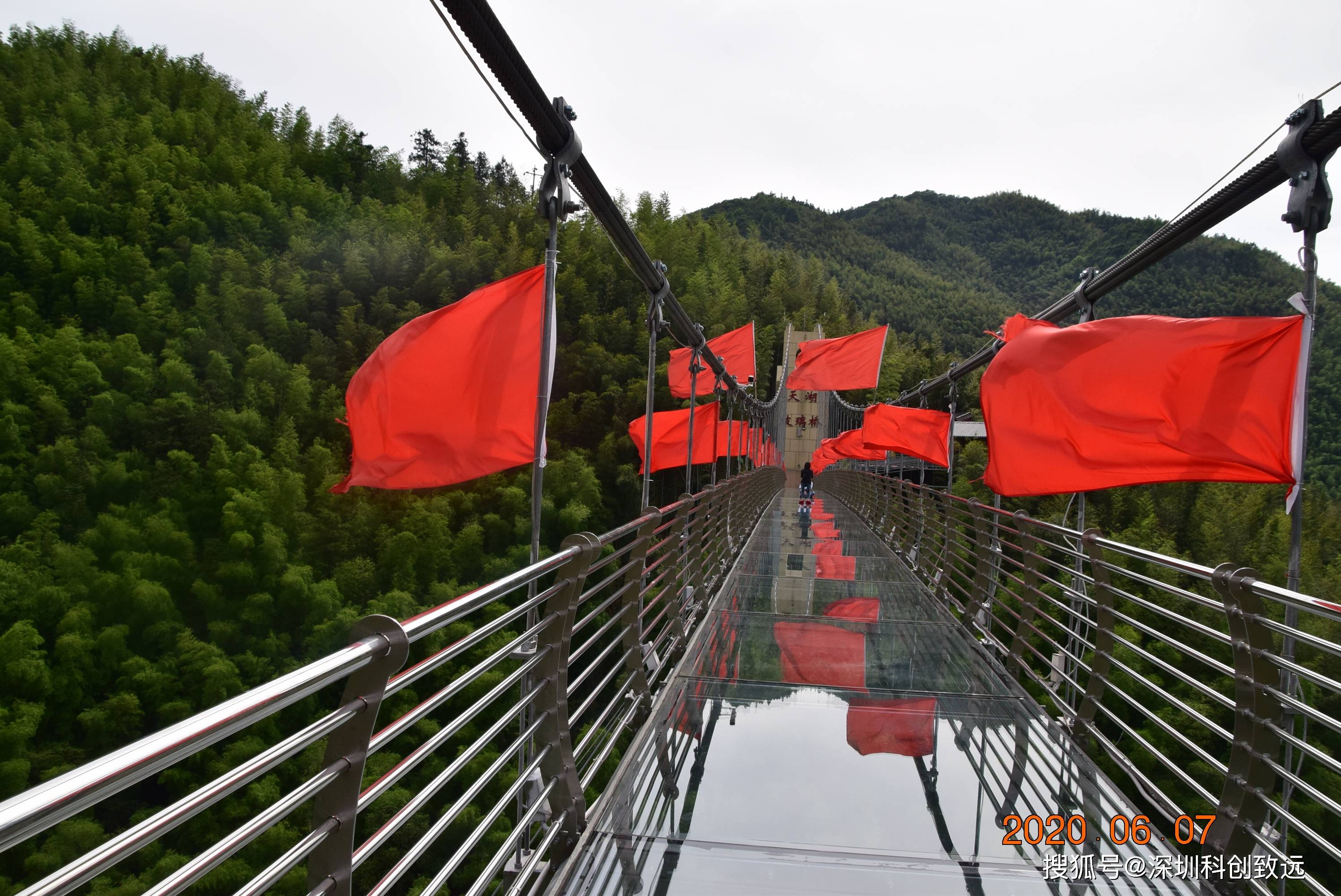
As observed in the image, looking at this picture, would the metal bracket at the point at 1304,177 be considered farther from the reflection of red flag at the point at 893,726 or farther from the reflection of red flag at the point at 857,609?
the reflection of red flag at the point at 857,609

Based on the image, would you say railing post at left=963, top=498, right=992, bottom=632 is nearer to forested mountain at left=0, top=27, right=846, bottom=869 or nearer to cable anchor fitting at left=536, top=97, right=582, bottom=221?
cable anchor fitting at left=536, top=97, right=582, bottom=221

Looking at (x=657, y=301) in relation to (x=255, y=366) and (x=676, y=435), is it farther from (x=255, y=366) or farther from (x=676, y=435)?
(x=255, y=366)

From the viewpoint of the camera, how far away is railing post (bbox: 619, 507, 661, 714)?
3.56 meters

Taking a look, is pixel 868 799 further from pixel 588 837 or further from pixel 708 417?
pixel 708 417

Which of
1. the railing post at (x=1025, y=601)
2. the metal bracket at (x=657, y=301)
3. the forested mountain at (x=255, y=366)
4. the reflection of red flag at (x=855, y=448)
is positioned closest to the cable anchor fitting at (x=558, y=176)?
the metal bracket at (x=657, y=301)

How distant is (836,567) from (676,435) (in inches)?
204

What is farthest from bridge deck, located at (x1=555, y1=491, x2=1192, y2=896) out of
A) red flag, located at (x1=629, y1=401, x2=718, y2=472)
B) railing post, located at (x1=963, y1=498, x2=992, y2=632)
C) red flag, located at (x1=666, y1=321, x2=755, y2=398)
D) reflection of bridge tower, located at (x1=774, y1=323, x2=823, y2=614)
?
red flag, located at (x1=666, y1=321, x2=755, y2=398)

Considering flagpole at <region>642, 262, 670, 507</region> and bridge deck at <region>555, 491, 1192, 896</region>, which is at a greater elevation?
flagpole at <region>642, 262, 670, 507</region>

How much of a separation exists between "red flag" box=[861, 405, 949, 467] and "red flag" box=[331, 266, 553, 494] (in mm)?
9025

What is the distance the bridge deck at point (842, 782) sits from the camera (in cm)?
245

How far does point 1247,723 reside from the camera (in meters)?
2.51

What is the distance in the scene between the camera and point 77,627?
125 feet

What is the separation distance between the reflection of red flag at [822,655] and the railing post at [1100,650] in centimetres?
94

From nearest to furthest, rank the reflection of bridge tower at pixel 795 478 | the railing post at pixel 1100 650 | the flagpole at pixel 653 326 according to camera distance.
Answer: the railing post at pixel 1100 650, the flagpole at pixel 653 326, the reflection of bridge tower at pixel 795 478
